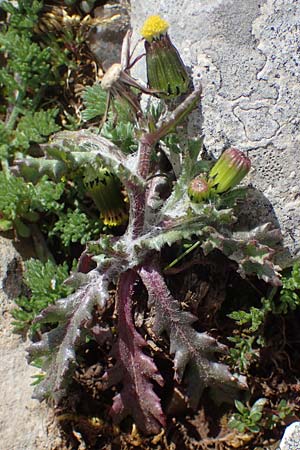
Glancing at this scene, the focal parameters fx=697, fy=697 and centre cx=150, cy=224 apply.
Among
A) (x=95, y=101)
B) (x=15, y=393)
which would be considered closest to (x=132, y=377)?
(x=15, y=393)

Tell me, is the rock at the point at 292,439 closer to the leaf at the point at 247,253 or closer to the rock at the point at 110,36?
the leaf at the point at 247,253

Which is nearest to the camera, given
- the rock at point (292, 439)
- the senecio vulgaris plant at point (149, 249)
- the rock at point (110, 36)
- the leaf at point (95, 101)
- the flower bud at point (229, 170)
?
the rock at point (292, 439)

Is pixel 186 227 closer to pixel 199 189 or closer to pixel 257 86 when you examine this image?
pixel 199 189

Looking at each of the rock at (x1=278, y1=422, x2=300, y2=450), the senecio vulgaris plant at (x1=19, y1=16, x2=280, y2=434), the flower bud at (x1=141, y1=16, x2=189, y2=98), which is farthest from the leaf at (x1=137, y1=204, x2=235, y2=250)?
the rock at (x1=278, y1=422, x2=300, y2=450)

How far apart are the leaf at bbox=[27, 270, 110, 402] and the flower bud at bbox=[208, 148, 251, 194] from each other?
0.70 meters

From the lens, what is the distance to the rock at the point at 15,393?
3277 mm

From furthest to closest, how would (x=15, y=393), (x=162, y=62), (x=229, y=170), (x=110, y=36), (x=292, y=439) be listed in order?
(x=110, y=36), (x=15, y=393), (x=162, y=62), (x=229, y=170), (x=292, y=439)

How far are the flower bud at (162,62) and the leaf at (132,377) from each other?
979 mm

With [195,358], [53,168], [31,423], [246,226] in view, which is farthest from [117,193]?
[31,423]

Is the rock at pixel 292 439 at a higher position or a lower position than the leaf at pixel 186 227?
lower

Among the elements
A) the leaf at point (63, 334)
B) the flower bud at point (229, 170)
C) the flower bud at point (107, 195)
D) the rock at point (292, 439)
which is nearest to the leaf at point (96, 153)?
the flower bud at point (107, 195)

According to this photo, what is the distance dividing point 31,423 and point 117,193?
118 centimetres

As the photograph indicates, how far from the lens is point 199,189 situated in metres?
2.97

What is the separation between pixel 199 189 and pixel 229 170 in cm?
15
